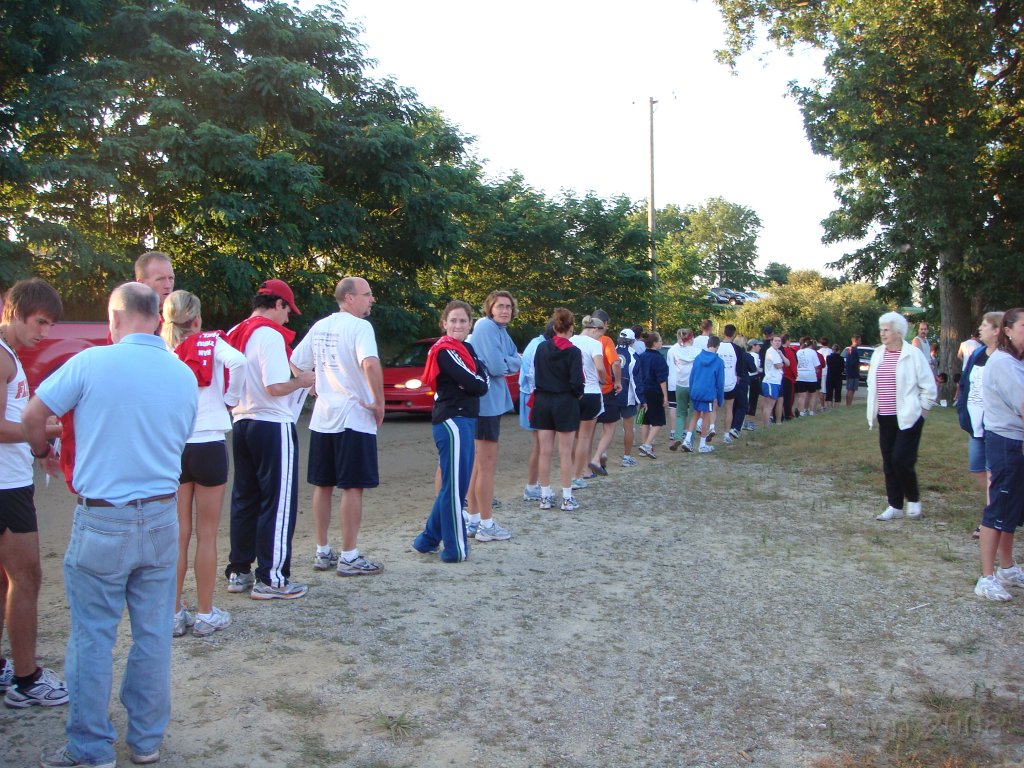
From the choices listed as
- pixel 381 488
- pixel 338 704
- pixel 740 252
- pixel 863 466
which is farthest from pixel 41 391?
pixel 740 252

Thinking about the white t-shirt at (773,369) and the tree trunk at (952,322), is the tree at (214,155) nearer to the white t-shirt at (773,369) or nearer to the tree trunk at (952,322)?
the white t-shirt at (773,369)

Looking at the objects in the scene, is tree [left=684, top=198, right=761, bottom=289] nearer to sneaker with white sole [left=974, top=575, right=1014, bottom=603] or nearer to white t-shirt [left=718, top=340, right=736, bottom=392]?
white t-shirt [left=718, top=340, right=736, bottom=392]

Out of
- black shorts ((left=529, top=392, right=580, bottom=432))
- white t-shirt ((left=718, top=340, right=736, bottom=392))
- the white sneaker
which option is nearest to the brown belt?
black shorts ((left=529, top=392, right=580, bottom=432))

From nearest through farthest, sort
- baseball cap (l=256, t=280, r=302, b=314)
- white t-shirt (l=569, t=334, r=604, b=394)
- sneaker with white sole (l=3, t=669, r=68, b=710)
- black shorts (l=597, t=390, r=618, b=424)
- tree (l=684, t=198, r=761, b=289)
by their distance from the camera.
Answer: sneaker with white sole (l=3, t=669, r=68, b=710) → baseball cap (l=256, t=280, r=302, b=314) → white t-shirt (l=569, t=334, r=604, b=394) → black shorts (l=597, t=390, r=618, b=424) → tree (l=684, t=198, r=761, b=289)

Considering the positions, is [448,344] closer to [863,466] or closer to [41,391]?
[41,391]

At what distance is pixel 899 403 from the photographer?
27.9 ft

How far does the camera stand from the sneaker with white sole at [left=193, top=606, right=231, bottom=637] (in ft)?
16.6

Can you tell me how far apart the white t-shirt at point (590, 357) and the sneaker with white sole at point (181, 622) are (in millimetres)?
5777

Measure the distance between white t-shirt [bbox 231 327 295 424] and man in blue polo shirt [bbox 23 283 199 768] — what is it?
181 cm

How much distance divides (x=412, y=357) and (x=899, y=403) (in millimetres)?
11601

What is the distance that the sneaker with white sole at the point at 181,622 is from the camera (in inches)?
199

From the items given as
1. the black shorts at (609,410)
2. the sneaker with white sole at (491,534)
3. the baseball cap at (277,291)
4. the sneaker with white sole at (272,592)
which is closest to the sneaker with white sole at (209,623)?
the sneaker with white sole at (272,592)

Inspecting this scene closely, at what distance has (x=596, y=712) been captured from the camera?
4.25 metres

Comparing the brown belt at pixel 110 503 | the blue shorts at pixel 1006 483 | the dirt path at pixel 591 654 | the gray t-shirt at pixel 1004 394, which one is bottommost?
the dirt path at pixel 591 654
